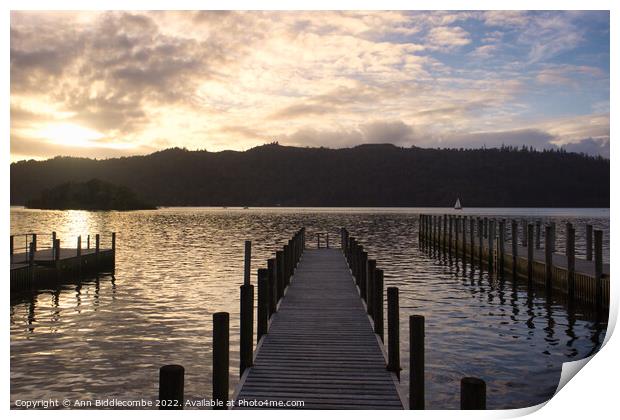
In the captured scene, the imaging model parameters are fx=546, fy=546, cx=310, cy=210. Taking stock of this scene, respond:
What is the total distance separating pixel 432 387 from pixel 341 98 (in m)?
8.70

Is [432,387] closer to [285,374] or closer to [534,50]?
[285,374]

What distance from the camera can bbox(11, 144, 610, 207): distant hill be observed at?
85125 millimetres

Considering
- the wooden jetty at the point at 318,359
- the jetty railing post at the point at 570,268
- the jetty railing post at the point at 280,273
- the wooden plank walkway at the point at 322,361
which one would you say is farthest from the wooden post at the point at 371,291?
the jetty railing post at the point at 570,268

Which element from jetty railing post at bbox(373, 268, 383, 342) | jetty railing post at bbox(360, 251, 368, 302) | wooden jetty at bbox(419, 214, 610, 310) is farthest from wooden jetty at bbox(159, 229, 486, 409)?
wooden jetty at bbox(419, 214, 610, 310)

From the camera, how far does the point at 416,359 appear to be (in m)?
7.56

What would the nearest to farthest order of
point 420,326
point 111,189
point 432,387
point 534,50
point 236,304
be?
point 420,326
point 432,387
point 534,50
point 236,304
point 111,189

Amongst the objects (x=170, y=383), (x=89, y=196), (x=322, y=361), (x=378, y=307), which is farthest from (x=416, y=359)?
(x=89, y=196)

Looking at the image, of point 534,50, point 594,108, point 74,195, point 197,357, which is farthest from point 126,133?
point 74,195

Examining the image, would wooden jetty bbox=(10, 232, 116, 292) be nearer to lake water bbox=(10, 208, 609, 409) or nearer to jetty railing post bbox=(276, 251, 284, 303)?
lake water bbox=(10, 208, 609, 409)

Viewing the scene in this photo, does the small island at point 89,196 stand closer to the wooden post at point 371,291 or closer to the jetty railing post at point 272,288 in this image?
the jetty railing post at point 272,288

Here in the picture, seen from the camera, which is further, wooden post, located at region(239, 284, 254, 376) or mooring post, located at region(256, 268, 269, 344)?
mooring post, located at region(256, 268, 269, 344)

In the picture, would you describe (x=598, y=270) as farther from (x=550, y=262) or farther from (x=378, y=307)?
(x=378, y=307)

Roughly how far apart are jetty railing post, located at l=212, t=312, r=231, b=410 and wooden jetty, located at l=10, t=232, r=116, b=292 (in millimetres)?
15511

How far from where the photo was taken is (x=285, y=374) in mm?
8422
